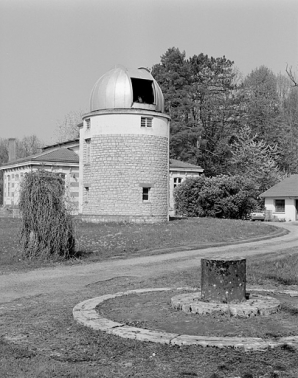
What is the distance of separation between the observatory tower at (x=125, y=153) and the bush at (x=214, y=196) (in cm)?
1004

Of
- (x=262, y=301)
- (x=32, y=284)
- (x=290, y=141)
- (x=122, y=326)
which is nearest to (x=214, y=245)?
(x=32, y=284)

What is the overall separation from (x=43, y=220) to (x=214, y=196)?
93.6ft

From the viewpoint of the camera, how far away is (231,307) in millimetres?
7594

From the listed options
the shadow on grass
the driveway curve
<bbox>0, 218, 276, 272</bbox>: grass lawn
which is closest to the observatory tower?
<bbox>0, 218, 276, 272</bbox>: grass lawn

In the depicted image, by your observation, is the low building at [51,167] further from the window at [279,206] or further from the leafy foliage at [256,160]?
the leafy foliage at [256,160]

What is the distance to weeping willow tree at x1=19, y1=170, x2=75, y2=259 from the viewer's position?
15.0 metres

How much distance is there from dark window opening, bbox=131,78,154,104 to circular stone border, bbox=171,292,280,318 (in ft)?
84.0

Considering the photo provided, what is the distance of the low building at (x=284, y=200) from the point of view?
44375mm

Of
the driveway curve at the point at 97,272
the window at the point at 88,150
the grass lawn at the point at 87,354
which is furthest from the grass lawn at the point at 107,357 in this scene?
the window at the point at 88,150

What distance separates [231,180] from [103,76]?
15254 millimetres

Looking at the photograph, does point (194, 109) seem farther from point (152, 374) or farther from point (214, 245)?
point (152, 374)

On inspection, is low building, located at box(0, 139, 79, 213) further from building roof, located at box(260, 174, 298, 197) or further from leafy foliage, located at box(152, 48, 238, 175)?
building roof, located at box(260, 174, 298, 197)

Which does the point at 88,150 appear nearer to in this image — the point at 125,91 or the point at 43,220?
the point at 125,91

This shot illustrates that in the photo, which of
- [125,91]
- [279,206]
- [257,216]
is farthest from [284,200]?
[125,91]
